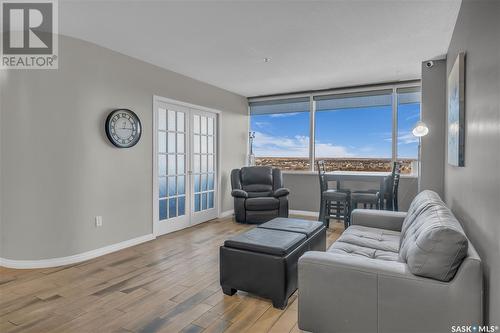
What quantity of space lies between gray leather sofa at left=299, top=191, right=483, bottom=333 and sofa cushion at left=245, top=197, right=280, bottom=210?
329 cm

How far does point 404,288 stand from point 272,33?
2689mm

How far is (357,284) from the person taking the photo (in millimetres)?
1706

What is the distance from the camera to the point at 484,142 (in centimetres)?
159

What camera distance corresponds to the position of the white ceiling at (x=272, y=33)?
263 centimetres

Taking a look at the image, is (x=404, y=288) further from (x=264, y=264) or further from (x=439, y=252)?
(x=264, y=264)

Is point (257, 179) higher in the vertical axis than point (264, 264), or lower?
higher

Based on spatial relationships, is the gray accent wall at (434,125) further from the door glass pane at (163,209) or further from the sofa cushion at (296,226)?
the door glass pane at (163,209)

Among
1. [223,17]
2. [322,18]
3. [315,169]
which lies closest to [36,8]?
[223,17]

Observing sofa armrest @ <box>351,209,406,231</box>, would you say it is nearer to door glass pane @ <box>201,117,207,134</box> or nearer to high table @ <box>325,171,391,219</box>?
high table @ <box>325,171,391,219</box>

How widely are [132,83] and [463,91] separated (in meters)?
3.73

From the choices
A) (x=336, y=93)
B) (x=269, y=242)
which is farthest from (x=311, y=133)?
(x=269, y=242)

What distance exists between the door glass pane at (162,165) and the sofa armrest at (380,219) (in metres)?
2.87

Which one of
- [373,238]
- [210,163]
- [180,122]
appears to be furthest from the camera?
[210,163]

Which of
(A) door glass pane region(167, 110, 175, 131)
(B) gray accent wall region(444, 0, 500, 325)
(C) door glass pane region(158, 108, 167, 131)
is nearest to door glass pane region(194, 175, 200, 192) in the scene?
(A) door glass pane region(167, 110, 175, 131)
